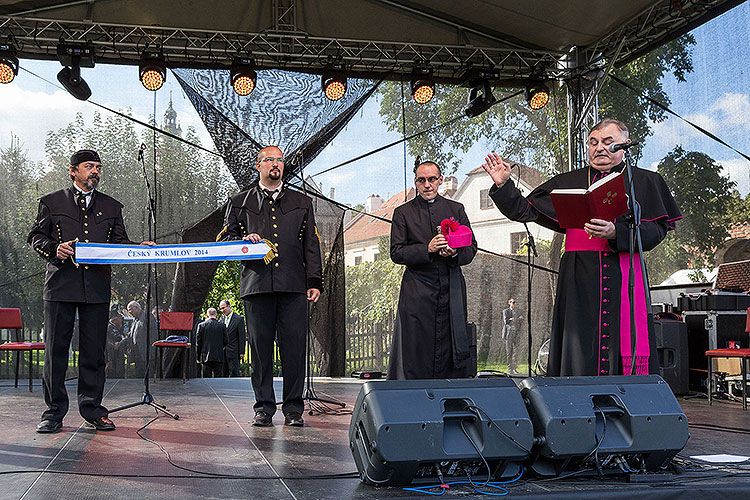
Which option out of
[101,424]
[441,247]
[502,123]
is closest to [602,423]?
[441,247]

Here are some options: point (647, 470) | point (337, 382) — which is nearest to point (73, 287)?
point (647, 470)

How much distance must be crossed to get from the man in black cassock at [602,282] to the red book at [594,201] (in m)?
0.09

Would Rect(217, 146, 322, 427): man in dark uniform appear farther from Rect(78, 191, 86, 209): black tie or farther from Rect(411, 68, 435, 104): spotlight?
Rect(411, 68, 435, 104): spotlight

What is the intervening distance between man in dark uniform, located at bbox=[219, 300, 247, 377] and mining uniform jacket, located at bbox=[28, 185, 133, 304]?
6171 millimetres

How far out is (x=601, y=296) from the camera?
11.5ft

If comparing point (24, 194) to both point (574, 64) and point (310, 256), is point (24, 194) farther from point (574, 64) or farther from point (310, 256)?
point (574, 64)

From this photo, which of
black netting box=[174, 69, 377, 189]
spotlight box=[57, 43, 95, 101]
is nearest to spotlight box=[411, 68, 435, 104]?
black netting box=[174, 69, 377, 189]

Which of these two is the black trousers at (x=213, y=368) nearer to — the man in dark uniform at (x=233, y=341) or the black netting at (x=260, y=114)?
the man in dark uniform at (x=233, y=341)

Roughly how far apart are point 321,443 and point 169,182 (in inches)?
237

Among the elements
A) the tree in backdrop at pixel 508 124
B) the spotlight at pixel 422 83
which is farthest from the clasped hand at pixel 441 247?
the tree in backdrop at pixel 508 124

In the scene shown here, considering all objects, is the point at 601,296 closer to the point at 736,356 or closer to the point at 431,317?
the point at 431,317

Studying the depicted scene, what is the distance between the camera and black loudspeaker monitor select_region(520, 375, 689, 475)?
3051mm

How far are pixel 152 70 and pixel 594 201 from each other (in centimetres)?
599

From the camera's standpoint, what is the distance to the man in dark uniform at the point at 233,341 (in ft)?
35.6
